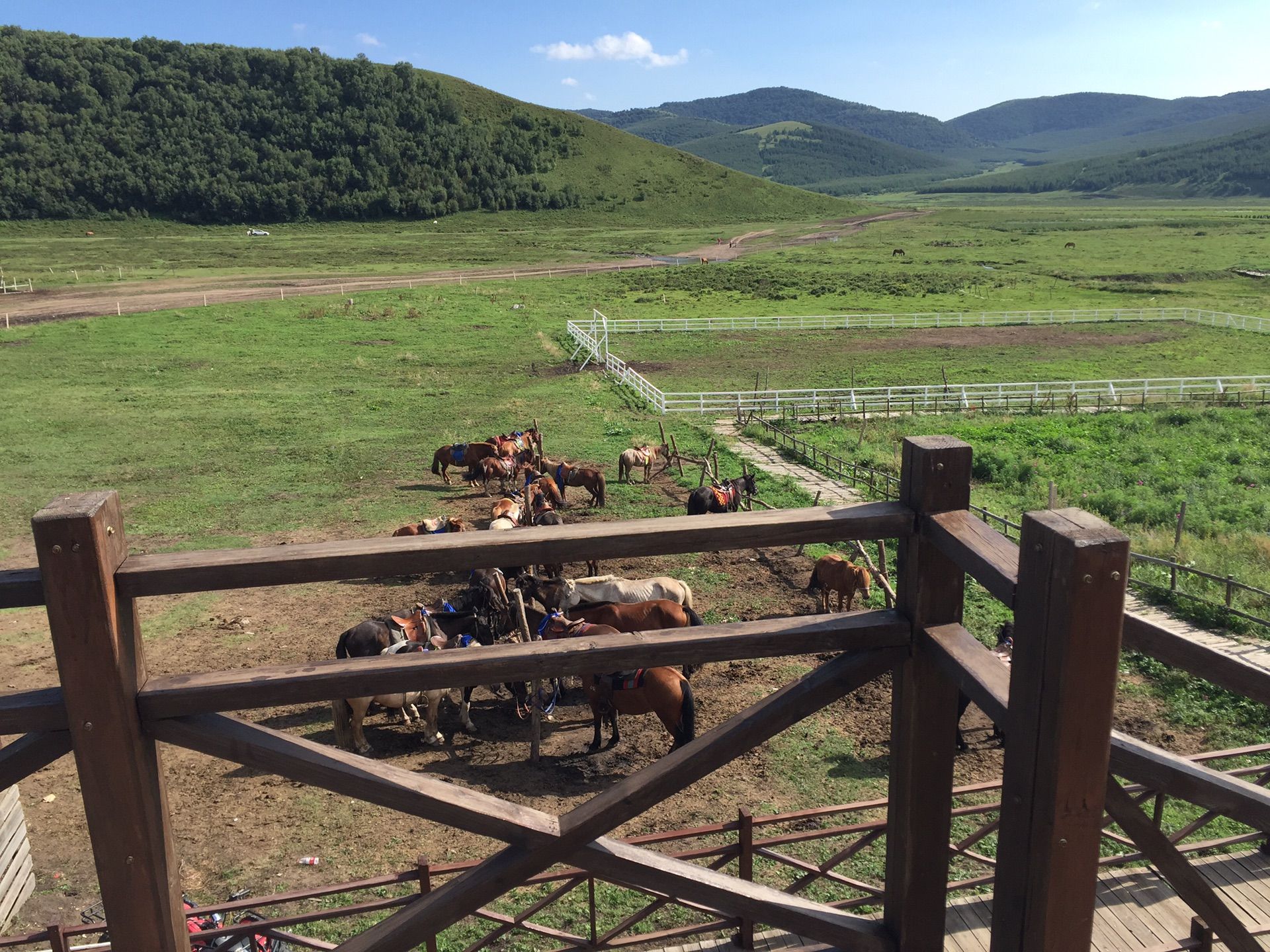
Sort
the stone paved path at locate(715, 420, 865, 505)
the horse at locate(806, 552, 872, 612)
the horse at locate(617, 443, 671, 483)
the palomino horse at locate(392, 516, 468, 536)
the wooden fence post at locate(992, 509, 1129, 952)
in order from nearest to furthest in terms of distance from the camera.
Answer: the wooden fence post at locate(992, 509, 1129, 952) < the horse at locate(806, 552, 872, 612) < the palomino horse at locate(392, 516, 468, 536) < the stone paved path at locate(715, 420, 865, 505) < the horse at locate(617, 443, 671, 483)

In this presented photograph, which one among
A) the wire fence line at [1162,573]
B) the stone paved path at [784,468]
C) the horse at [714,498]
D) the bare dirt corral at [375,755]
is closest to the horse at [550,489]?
the horse at [714,498]

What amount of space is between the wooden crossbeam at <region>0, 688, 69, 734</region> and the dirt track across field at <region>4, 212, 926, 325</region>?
49.0m

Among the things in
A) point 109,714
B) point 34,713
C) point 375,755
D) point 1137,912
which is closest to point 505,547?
point 109,714

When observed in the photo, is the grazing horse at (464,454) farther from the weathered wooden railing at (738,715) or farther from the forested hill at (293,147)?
the forested hill at (293,147)

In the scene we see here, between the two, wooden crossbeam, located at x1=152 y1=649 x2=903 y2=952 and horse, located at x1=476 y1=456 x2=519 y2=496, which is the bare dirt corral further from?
horse, located at x1=476 y1=456 x2=519 y2=496

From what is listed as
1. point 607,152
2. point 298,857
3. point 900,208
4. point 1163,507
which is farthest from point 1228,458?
point 900,208

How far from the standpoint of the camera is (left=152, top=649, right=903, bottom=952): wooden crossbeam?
225cm

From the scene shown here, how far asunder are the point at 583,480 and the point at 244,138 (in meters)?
131

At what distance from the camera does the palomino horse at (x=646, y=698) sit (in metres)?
8.91

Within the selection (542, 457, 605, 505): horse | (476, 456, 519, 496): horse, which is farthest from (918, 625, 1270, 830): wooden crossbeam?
(476, 456, 519, 496): horse

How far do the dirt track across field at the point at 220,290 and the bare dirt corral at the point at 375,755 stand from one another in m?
39.1

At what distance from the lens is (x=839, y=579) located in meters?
12.6

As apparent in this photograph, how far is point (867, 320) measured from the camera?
45406mm

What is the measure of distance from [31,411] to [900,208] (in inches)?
6443
